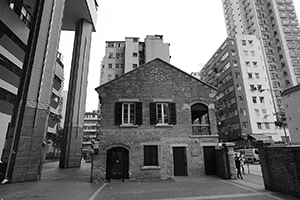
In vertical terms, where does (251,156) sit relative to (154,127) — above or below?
below

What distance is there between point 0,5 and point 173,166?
23.2 m

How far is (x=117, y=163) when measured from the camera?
1266 cm

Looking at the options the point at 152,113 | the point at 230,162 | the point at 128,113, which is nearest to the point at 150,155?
the point at 152,113

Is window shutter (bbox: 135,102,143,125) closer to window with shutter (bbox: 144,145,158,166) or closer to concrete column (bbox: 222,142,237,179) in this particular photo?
window with shutter (bbox: 144,145,158,166)

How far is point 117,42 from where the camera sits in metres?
45.9

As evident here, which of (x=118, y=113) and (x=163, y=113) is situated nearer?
(x=118, y=113)

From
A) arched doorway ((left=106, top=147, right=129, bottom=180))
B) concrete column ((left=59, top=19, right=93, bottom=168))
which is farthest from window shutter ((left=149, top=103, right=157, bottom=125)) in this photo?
concrete column ((left=59, top=19, right=93, bottom=168))

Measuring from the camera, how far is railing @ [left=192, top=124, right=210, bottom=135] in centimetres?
1386

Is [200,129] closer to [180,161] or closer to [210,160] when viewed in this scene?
[210,160]

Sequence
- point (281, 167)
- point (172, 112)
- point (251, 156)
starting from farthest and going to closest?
point (251, 156), point (172, 112), point (281, 167)

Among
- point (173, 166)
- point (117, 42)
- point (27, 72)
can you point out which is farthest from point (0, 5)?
point (117, 42)

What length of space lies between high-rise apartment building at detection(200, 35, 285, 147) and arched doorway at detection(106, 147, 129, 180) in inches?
1230

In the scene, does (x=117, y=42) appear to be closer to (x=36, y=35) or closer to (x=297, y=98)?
(x=36, y=35)

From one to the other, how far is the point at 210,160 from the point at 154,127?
4995mm
